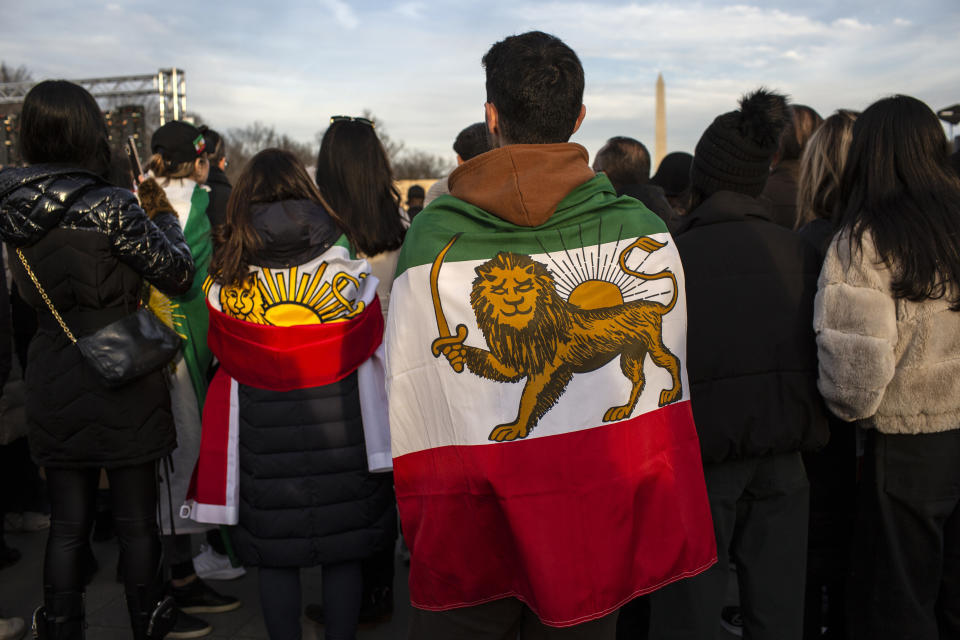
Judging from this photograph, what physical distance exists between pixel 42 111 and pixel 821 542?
3184 millimetres

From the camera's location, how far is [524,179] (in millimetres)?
1623

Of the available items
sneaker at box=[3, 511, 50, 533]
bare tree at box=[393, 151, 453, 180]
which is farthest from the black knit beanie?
bare tree at box=[393, 151, 453, 180]

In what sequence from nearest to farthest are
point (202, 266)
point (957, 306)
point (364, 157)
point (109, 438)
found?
point (957, 306) → point (109, 438) → point (364, 157) → point (202, 266)

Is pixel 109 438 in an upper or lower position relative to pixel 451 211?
lower

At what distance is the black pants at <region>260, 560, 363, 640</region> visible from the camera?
2645mm

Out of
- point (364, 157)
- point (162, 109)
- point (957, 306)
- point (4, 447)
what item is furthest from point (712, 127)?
point (162, 109)

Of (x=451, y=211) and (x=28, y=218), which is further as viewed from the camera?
(x=28, y=218)

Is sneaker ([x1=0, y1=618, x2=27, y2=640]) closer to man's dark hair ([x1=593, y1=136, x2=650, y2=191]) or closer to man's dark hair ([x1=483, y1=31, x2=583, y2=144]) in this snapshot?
man's dark hair ([x1=483, y1=31, x2=583, y2=144])

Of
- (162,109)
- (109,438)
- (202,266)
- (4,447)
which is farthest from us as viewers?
(162,109)

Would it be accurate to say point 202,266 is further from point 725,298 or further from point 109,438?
point 725,298

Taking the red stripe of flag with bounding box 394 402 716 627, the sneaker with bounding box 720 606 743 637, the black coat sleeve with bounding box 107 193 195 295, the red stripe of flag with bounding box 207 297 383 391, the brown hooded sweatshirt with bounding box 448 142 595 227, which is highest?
the brown hooded sweatshirt with bounding box 448 142 595 227

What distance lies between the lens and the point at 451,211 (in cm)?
167

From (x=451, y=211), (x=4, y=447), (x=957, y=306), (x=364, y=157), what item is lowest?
(x=4, y=447)

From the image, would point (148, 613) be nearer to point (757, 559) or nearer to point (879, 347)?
point (757, 559)
